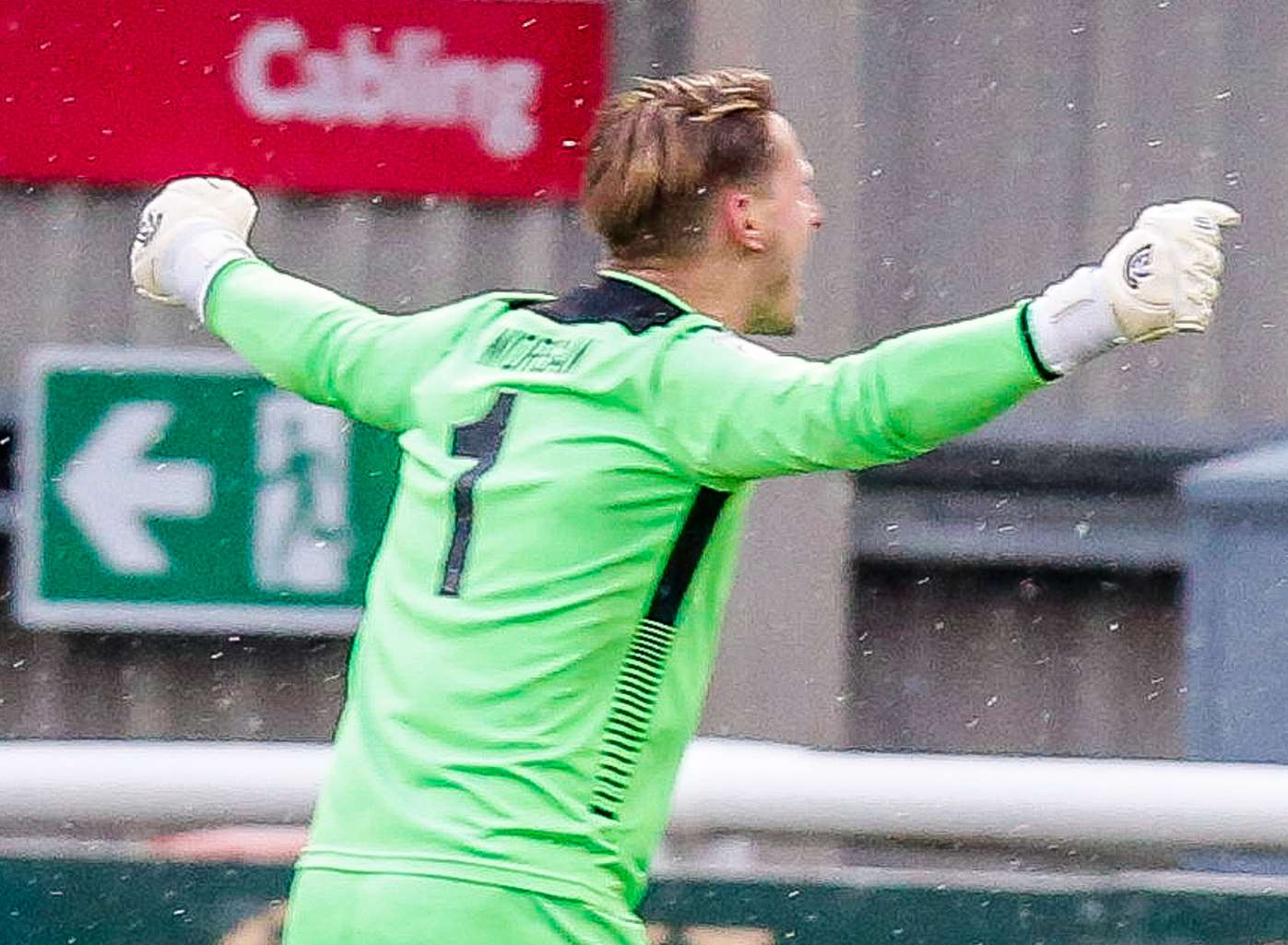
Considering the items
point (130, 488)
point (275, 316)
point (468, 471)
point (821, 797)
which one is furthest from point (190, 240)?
point (130, 488)

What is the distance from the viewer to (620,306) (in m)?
2.72

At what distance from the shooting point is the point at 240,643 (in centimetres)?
708

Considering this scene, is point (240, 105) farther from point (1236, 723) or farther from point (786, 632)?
point (1236, 723)

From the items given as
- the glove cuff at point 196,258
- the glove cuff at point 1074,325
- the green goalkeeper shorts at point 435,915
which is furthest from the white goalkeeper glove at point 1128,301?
the glove cuff at point 196,258

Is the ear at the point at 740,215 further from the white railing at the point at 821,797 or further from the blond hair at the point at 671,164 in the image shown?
the white railing at the point at 821,797

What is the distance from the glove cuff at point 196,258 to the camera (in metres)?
3.10

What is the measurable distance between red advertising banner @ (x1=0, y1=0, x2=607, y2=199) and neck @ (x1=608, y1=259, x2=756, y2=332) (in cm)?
427

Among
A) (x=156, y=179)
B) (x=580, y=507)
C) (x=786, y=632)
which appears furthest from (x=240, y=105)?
(x=580, y=507)

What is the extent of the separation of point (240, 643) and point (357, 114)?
127 centimetres

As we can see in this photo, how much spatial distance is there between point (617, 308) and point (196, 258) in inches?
23.4

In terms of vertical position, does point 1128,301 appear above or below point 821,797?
above

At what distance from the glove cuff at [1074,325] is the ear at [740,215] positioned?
390 millimetres

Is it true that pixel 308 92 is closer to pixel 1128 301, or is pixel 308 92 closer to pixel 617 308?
pixel 617 308

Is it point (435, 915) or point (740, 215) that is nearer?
point (435, 915)
